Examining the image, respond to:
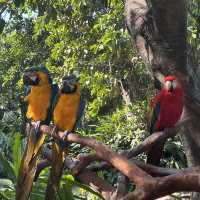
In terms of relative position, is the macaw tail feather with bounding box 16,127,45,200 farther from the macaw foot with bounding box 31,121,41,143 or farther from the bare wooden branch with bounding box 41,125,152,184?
the bare wooden branch with bounding box 41,125,152,184

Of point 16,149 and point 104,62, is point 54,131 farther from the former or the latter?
point 104,62

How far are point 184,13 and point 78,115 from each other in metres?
0.78

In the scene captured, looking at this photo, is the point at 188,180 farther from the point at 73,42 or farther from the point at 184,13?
the point at 73,42

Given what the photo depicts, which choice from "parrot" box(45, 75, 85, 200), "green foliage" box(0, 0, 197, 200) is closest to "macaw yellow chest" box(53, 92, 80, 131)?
"parrot" box(45, 75, 85, 200)

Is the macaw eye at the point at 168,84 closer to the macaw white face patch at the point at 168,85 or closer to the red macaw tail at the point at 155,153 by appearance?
the macaw white face patch at the point at 168,85

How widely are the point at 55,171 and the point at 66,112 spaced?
1.21ft

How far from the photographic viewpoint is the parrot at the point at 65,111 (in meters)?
2.26

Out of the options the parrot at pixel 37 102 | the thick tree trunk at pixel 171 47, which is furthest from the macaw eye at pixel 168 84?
the parrot at pixel 37 102

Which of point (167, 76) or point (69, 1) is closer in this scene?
point (167, 76)

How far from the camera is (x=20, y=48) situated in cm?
746

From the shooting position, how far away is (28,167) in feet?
6.98

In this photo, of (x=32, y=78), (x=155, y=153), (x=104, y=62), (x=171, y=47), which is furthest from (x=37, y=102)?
(x=104, y=62)

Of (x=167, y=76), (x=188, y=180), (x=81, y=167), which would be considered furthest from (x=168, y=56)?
(x=188, y=180)

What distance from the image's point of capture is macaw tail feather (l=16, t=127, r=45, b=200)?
6.72 feet
